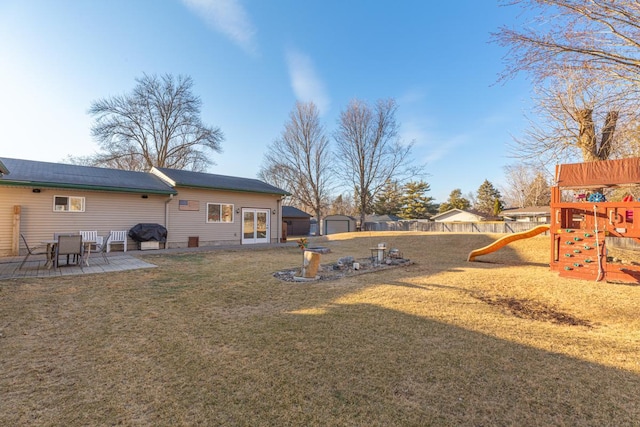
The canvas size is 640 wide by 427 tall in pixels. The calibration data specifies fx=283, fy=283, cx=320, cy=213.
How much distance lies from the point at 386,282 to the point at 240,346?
405 cm

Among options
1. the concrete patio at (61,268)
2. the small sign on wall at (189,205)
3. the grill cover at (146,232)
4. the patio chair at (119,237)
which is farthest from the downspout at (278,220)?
the concrete patio at (61,268)

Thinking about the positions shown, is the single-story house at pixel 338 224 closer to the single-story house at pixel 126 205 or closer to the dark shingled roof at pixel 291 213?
the dark shingled roof at pixel 291 213

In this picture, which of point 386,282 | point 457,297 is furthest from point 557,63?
point 386,282

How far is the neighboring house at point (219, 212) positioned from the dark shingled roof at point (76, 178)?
805mm

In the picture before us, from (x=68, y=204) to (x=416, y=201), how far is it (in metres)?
39.9

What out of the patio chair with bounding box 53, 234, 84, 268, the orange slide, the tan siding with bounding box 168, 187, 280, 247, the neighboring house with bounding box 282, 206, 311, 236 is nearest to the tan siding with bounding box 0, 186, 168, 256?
the tan siding with bounding box 168, 187, 280, 247

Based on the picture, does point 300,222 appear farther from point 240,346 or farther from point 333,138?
point 240,346

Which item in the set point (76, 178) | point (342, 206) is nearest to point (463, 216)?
point (342, 206)

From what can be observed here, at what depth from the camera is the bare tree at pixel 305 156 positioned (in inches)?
1067

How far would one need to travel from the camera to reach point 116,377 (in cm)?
237

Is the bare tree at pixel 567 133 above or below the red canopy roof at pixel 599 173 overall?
above

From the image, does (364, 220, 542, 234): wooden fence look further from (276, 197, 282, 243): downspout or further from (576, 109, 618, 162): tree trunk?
(576, 109, 618, 162): tree trunk

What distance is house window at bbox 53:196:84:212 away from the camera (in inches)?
400

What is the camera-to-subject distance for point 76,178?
1085 cm
